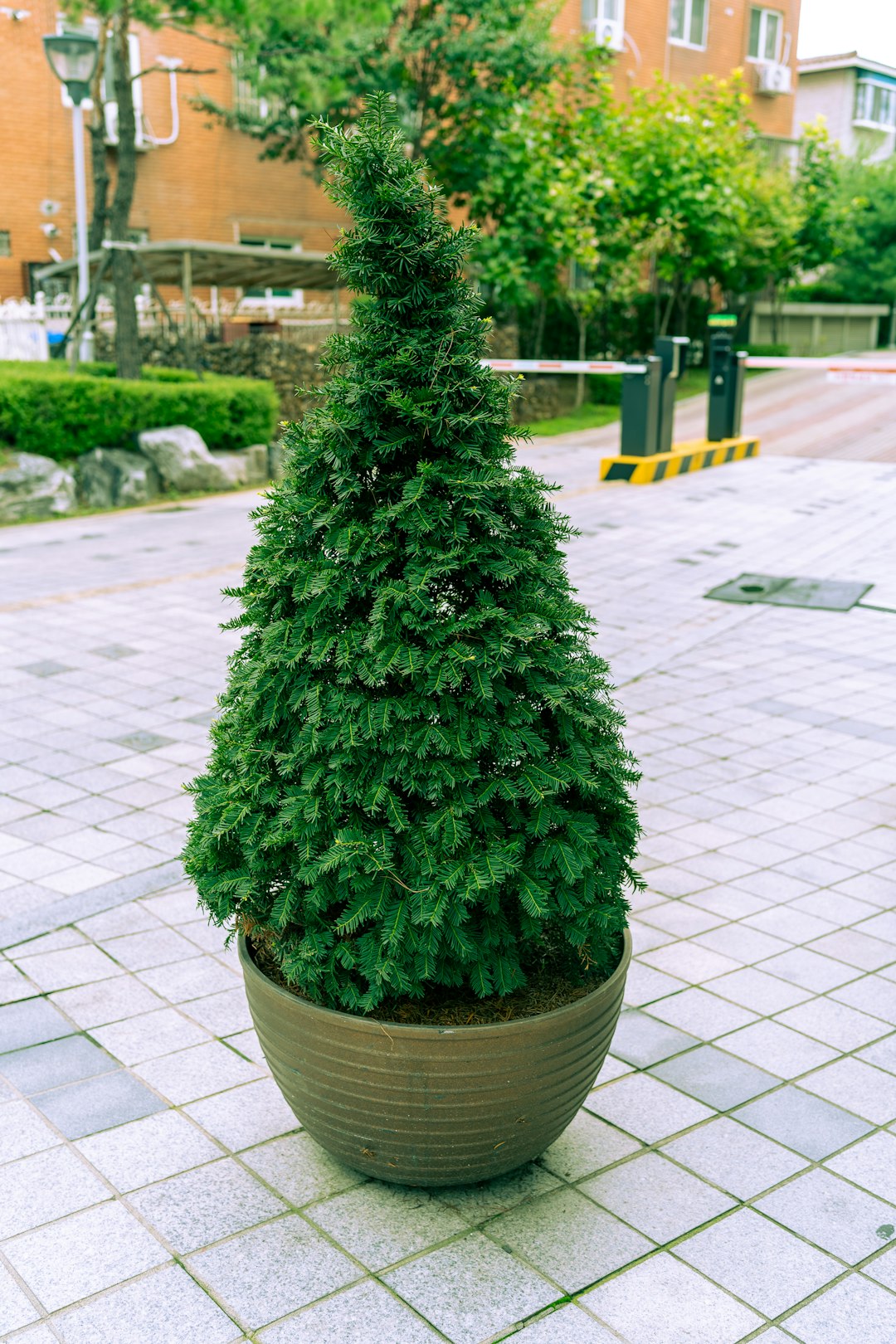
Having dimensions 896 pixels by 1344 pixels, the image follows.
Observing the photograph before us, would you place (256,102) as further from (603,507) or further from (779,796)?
(779,796)

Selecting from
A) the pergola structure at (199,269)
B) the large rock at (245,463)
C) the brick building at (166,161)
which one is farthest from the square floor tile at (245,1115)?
the brick building at (166,161)

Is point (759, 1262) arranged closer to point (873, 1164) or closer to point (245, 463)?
point (873, 1164)

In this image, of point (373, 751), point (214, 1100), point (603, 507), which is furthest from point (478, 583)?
point (603, 507)

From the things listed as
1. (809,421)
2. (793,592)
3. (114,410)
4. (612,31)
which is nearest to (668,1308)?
(793,592)

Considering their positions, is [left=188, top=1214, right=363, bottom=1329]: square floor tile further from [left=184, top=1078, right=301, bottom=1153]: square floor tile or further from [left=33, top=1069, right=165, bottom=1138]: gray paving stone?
[left=33, top=1069, right=165, bottom=1138]: gray paving stone

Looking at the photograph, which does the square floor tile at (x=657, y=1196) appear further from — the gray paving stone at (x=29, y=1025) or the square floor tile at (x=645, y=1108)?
the gray paving stone at (x=29, y=1025)

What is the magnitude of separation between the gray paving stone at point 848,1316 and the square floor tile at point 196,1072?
1577 mm

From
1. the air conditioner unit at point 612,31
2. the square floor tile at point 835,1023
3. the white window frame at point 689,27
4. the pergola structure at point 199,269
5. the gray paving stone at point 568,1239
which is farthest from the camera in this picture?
the white window frame at point 689,27

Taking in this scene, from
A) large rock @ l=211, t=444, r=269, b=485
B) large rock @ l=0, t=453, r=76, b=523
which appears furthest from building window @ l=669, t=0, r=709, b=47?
large rock @ l=0, t=453, r=76, b=523

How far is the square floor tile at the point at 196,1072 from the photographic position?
11.3 ft

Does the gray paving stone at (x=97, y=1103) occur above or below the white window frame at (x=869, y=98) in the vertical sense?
below

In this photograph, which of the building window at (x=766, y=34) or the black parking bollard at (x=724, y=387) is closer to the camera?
the black parking bollard at (x=724, y=387)

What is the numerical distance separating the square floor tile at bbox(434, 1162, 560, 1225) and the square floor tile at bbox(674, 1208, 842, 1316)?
1.25 feet

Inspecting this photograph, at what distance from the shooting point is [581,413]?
875 inches
